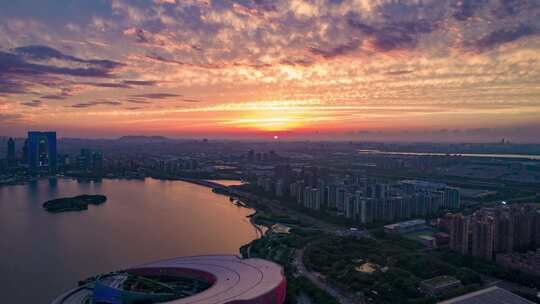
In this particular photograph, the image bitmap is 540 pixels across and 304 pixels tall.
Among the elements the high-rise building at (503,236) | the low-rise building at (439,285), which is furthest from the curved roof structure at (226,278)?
the high-rise building at (503,236)

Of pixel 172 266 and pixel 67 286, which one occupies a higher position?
pixel 172 266

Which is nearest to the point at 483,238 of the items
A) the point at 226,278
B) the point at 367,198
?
the point at 367,198

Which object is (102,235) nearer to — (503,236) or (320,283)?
(320,283)

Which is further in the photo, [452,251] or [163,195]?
[163,195]

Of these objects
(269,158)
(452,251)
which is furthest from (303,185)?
(269,158)

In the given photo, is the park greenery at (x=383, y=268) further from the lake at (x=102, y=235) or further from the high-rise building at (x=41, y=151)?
the high-rise building at (x=41, y=151)

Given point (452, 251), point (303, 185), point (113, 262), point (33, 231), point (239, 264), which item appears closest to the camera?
point (239, 264)

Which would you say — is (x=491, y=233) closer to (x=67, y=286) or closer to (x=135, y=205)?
(x=67, y=286)
